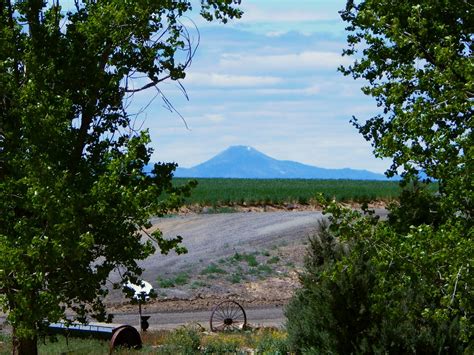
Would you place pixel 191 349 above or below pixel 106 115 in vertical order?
below

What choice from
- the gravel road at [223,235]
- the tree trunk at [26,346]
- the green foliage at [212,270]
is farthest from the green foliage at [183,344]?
the green foliage at [212,270]

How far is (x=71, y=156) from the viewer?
14547mm

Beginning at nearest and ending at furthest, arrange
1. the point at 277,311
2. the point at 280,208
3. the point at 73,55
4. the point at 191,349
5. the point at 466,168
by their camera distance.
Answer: the point at 466,168 → the point at 73,55 → the point at 191,349 → the point at 277,311 → the point at 280,208

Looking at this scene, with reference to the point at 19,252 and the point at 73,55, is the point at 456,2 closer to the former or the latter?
the point at 73,55

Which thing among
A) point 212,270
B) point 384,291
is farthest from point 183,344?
point 212,270

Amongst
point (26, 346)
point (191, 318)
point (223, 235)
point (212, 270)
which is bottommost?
point (191, 318)

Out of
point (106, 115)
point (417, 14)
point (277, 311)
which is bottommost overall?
point (277, 311)

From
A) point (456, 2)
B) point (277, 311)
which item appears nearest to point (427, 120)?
point (456, 2)

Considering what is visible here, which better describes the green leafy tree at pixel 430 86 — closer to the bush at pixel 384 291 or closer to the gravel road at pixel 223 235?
the bush at pixel 384 291

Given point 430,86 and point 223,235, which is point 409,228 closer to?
point 430,86

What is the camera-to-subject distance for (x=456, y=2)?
16.2 m

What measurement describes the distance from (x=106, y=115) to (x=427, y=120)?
5.09m

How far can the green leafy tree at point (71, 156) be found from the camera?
13.2m

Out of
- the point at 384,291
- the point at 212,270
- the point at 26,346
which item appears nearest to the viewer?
the point at 384,291
